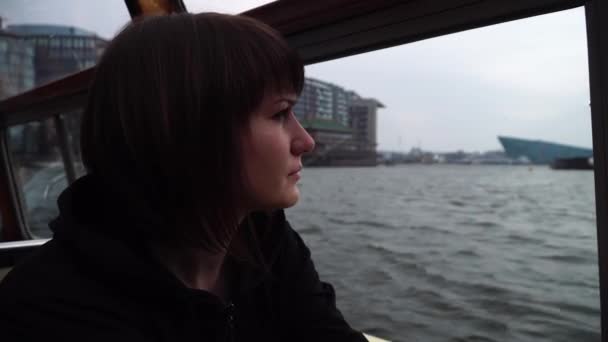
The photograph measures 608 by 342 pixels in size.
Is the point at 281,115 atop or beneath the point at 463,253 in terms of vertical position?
atop

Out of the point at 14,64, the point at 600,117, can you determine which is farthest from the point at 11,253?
the point at 14,64

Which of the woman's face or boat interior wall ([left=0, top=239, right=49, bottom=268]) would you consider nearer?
the woman's face

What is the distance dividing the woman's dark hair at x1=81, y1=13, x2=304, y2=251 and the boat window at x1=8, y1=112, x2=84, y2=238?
349cm

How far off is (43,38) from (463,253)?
3.78 m

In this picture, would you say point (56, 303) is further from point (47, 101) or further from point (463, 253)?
point (463, 253)

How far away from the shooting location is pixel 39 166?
449 centimetres

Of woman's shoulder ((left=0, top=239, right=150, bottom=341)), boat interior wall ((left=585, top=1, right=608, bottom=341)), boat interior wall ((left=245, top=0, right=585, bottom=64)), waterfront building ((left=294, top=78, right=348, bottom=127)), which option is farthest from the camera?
waterfront building ((left=294, top=78, right=348, bottom=127))

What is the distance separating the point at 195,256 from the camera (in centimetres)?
76

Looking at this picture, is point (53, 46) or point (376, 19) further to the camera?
point (53, 46)

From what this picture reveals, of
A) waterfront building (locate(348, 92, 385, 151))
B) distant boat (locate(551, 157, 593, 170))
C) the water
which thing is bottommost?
the water

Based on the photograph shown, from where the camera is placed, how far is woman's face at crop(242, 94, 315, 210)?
0.66 meters

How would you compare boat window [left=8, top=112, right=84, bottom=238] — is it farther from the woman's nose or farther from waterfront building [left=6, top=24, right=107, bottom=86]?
the woman's nose

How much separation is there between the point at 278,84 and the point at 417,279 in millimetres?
2803

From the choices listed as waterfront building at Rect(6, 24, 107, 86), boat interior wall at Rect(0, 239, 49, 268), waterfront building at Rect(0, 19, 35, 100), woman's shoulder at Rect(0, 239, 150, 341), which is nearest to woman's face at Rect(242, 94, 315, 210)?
woman's shoulder at Rect(0, 239, 150, 341)
